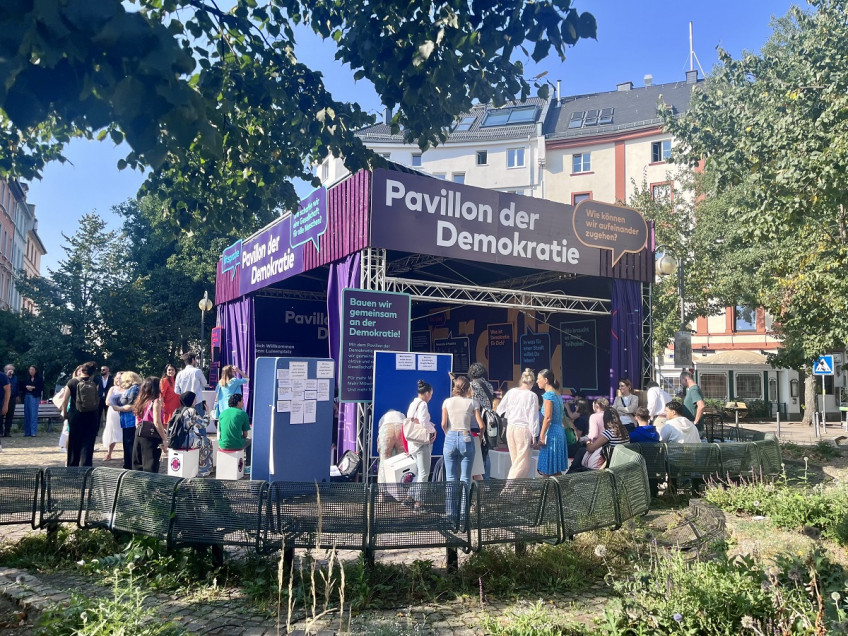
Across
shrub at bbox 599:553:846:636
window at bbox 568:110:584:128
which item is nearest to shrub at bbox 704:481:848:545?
shrub at bbox 599:553:846:636

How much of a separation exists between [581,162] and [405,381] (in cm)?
3476

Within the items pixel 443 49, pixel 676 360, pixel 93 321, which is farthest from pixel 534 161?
pixel 443 49

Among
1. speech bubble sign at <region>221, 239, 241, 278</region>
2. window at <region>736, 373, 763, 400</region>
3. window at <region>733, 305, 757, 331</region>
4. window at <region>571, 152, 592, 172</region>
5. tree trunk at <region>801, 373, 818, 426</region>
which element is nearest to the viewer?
speech bubble sign at <region>221, 239, 241, 278</region>

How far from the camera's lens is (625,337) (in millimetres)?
13430

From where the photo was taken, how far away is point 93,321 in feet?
87.3

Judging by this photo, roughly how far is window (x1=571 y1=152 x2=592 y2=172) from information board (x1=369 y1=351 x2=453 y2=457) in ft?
112

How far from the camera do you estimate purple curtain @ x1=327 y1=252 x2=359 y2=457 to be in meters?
9.58

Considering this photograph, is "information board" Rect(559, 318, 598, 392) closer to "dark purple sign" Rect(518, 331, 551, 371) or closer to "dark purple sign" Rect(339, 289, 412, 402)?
"dark purple sign" Rect(518, 331, 551, 371)

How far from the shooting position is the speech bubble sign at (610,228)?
12531mm

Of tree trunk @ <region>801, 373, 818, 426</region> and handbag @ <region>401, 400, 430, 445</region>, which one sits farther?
tree trunk @ <region>801, 373, 818, 426</region>

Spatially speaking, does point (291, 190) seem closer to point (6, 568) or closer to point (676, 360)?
point (6, 568)

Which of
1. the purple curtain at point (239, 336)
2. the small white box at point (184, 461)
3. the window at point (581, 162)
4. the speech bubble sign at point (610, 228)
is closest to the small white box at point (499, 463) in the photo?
the small white box at point (184, 461)

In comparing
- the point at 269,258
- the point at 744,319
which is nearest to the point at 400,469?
the point at 269,258

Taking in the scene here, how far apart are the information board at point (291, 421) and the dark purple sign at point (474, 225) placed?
7.85 ft
